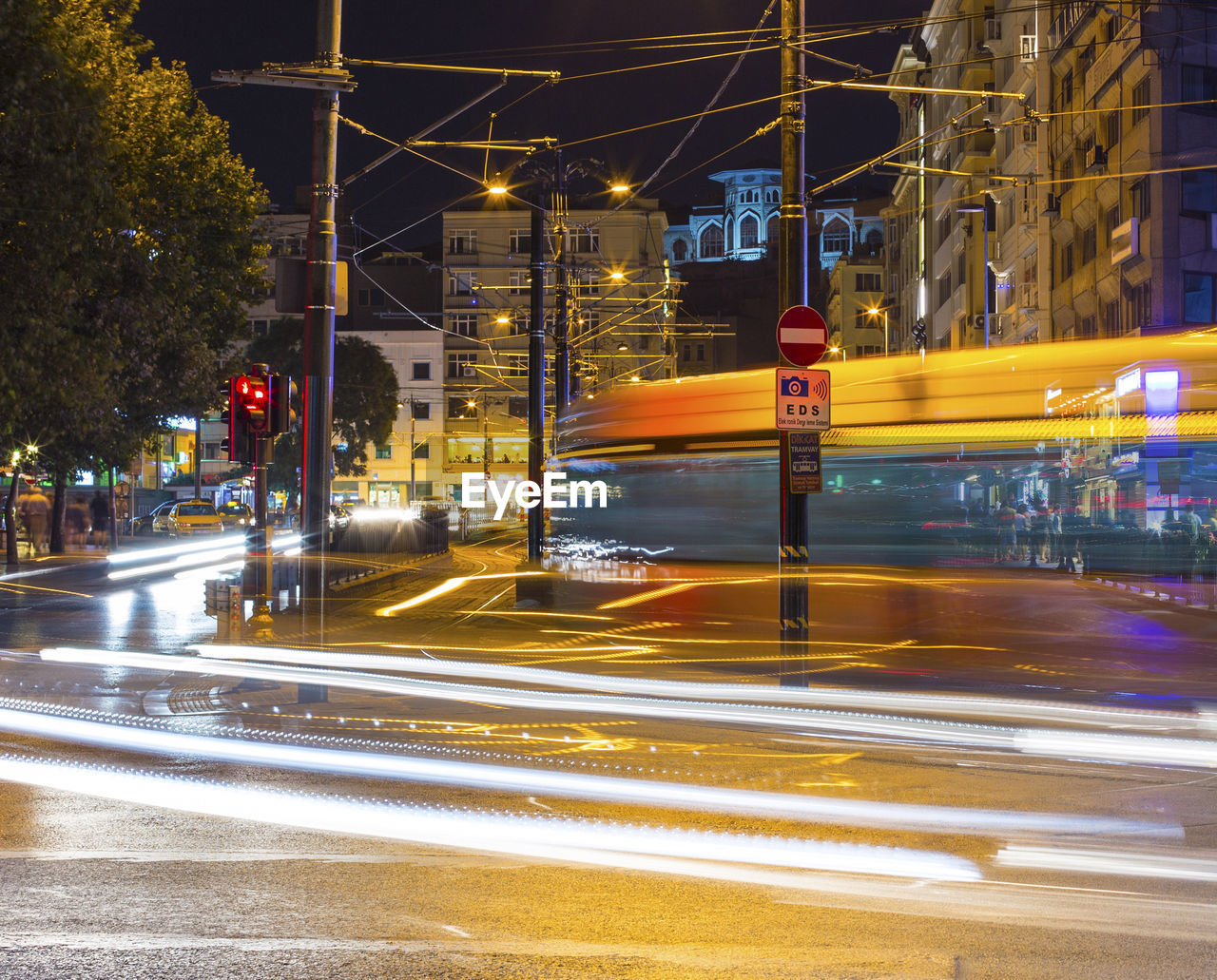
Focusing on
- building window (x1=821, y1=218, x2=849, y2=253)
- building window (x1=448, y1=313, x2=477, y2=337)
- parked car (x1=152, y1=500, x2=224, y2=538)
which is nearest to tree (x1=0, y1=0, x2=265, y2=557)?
parked car (x1=152, y1=500, x2=224, y2=538)

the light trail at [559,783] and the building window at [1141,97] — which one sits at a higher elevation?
the building window at [1141,97]

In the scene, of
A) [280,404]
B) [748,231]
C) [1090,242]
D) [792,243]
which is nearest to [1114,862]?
[792,243]

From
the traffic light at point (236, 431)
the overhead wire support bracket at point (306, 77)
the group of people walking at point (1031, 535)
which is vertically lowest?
the group of people walking at point (1031, 535)

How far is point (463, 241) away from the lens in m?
92.5

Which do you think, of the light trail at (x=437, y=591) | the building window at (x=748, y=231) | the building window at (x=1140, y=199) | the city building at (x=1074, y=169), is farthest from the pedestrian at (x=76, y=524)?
the building window at (x=748, y=231)

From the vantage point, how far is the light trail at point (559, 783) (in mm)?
7574

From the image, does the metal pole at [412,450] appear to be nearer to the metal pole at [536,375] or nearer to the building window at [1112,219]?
the building window at [1112,219]

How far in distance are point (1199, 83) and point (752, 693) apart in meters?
32.1

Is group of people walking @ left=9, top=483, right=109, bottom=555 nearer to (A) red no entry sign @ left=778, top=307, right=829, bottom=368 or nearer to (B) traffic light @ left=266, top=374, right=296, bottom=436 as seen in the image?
(B) traffic light @ left=266, top=374, right=296, bottom=436

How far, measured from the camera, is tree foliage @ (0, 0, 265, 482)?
2511 cm

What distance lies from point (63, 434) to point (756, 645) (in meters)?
21.0

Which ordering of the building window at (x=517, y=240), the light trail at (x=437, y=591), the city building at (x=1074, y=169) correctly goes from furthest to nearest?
1. the building window at (x=517, y=240)
2. the city building at (x=1074, y=169)
3. the light trail at (x=437, y=591)

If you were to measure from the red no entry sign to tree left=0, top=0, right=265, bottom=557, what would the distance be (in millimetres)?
16823

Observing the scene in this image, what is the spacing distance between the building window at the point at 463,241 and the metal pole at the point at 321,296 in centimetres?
7765
